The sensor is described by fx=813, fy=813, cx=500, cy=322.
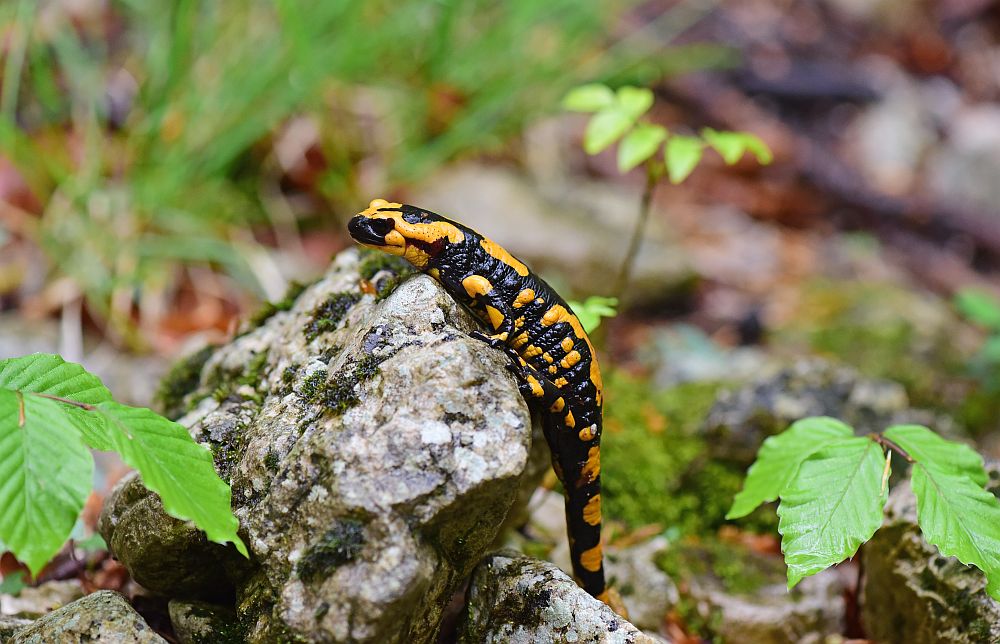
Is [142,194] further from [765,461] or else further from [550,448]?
[765,461]

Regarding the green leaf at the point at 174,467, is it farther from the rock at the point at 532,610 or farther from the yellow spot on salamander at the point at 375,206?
the yellow spot on salamander at the point at 375,206

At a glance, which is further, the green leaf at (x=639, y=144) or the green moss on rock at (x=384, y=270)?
the green leaf at (x=639, y=144)

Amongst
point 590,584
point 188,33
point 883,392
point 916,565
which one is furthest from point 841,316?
point 188,33

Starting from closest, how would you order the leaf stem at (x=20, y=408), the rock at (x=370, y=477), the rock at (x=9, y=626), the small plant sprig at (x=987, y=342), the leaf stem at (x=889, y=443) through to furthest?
the leaf stem at (x=20, y=408) → the rock at (x=370, y=477) → the rock at (x=9, y=626) → the leaf stem at (x=889, y=443) → the small plant sprig at (x=987, y=342)

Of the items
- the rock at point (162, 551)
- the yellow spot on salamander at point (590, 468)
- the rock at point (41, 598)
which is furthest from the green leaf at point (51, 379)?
the yellow spot on salamander at point (590, 468)

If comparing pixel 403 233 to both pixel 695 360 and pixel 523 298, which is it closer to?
pixel 523 298

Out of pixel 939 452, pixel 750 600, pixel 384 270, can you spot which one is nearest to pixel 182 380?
pixel 384 270

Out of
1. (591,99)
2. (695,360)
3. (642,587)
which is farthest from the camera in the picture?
(695,360)
